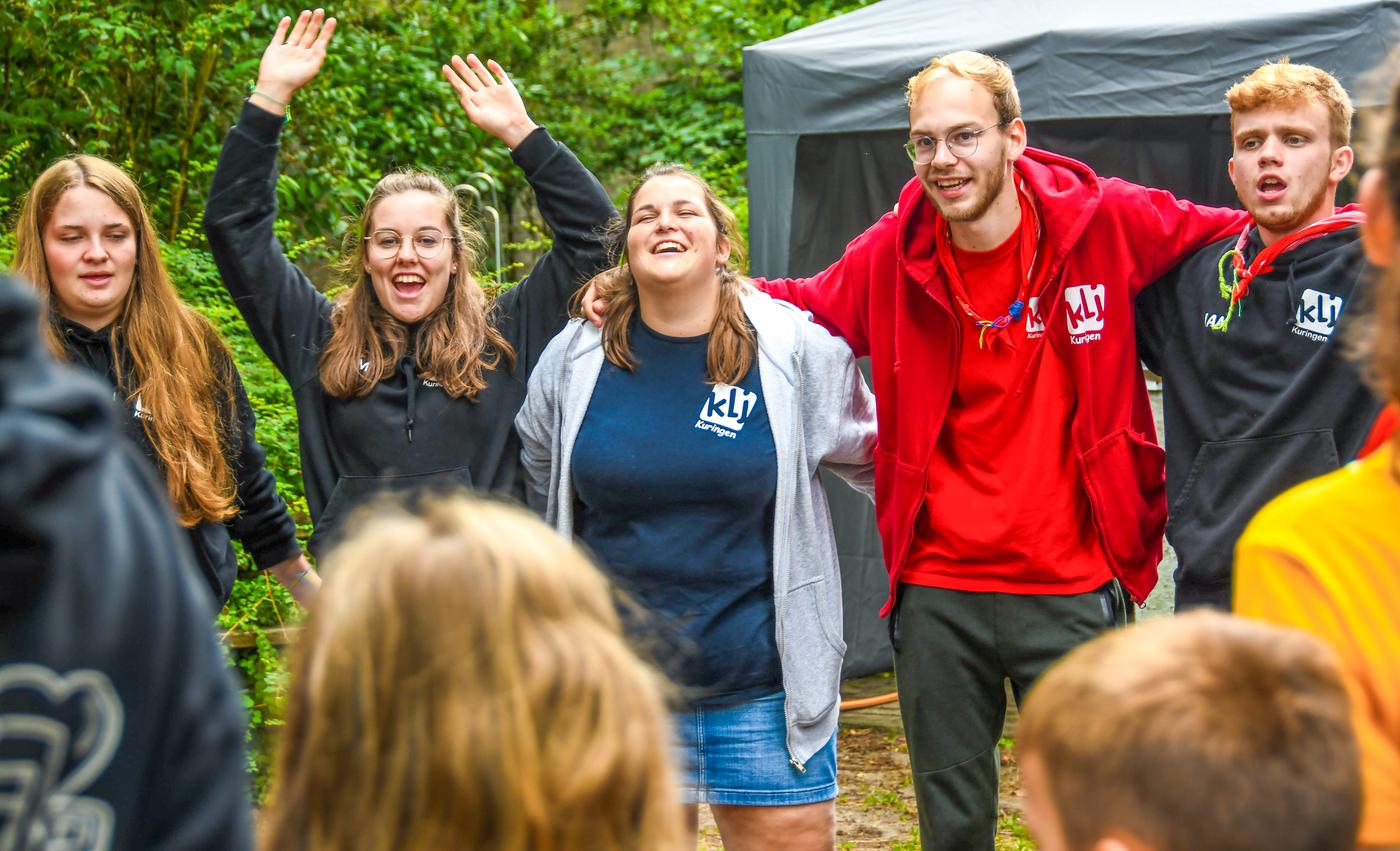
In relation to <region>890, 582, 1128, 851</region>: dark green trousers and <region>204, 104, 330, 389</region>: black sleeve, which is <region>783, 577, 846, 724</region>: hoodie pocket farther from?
<region>204, 104, 330, 389</region>: black sleeve

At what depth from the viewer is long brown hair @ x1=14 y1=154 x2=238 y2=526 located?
125 inches

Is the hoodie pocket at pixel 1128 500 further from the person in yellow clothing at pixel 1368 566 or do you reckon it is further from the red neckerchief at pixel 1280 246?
the person in yellow clothing at pixel 1368 566

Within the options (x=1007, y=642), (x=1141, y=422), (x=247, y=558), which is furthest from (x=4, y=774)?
(x=247, y=558)

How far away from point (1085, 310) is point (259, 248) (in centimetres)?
188

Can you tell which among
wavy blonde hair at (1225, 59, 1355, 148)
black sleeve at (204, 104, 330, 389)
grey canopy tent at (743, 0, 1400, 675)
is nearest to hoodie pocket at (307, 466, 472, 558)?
black sleeve at (204, 104, 330, 389)

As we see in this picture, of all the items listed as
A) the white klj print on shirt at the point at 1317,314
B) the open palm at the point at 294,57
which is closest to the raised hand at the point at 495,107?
the open palm at the point at 294,57

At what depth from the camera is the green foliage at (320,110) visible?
18.4 ft

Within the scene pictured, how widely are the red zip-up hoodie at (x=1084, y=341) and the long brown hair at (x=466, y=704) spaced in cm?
220

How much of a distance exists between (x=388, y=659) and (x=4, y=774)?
0.97ft

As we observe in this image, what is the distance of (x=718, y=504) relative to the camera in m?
3.18

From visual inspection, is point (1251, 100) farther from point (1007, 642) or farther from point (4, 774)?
point (4, 774)

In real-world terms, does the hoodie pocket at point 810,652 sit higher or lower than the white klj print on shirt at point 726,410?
lower

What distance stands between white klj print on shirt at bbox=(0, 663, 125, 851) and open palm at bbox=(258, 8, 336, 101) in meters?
2.51

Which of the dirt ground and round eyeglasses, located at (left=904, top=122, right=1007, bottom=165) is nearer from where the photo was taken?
round eyeglasses, located at (left=904, top=122, right=1007, bottom=165)
